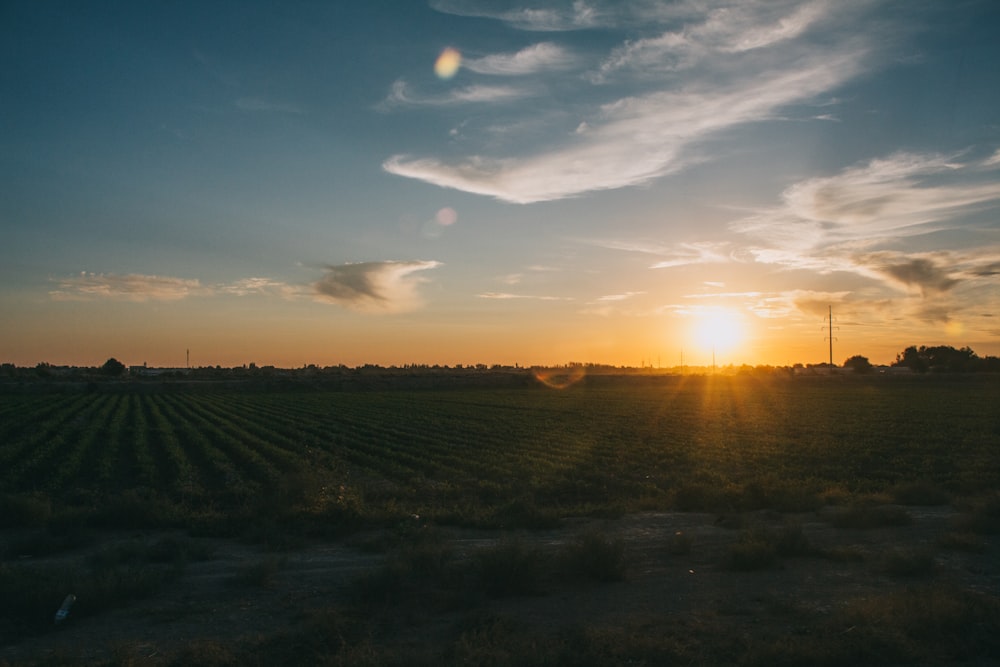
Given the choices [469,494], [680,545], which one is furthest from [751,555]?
[469,494]

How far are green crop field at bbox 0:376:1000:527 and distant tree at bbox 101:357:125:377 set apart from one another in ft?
440

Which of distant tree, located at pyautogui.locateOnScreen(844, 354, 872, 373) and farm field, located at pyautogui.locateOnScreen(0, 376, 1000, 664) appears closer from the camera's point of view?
farm field, located at pyautogui.locateOnScreen(0, 376, 1000, 664)

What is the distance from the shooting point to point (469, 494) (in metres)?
19.7

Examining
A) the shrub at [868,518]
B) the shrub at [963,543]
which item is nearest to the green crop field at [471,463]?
the shrub at [868,518]

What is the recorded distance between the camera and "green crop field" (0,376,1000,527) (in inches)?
642

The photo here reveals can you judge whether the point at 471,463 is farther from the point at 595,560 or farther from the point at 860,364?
the point at 860,364

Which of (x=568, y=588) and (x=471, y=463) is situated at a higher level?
(x=568, y=588)

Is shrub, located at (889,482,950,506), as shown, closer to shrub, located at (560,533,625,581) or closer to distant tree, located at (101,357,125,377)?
shrub, located at (560,533,625,581)

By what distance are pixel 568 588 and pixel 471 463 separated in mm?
16293

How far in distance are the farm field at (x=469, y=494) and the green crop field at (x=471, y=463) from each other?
0.33ft

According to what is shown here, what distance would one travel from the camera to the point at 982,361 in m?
156

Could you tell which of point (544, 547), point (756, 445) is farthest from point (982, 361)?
point (544, 547)

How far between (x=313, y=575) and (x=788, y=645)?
6.79 meters

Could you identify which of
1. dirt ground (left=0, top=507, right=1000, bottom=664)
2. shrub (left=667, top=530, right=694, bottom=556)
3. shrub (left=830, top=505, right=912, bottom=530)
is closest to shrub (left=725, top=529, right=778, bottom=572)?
dirt ground (left=0, top=507, right=1000, bottom=664)
